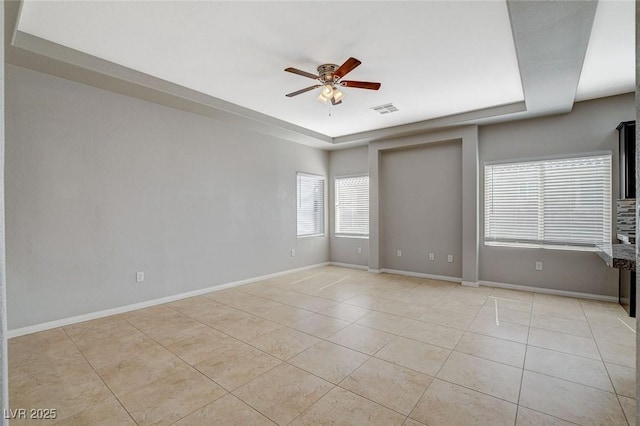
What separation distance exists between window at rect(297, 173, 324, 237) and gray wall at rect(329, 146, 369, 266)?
0.31 metres

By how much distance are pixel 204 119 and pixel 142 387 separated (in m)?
3.82

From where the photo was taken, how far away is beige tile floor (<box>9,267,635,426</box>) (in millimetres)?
2018

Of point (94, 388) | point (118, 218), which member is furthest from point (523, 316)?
point (118, 218)

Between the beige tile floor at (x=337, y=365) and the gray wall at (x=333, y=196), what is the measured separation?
2715mm

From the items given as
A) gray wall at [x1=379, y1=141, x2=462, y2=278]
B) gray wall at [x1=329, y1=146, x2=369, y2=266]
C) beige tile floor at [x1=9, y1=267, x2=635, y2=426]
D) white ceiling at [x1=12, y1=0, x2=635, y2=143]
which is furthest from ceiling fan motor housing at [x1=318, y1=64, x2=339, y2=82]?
gray wall at [x1=329, y1=146, x2=369, y2=266]

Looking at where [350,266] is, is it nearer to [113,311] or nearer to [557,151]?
[557,151]

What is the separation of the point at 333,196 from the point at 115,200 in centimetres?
462

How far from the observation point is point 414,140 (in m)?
5.84

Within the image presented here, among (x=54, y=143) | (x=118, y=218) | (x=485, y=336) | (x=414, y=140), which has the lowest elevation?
(x=485, y=336)

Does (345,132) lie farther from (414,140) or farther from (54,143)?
(54,143)

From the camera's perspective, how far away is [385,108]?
4.73m

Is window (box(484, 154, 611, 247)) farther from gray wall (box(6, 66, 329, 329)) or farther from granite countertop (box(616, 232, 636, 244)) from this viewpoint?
gray wall (box(6, 66, 329, 329))

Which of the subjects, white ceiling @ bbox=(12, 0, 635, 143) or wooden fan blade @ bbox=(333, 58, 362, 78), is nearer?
white ceiling @ bbox=(12, 0, 635, 143)

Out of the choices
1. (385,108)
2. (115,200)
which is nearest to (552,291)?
(385,108)
